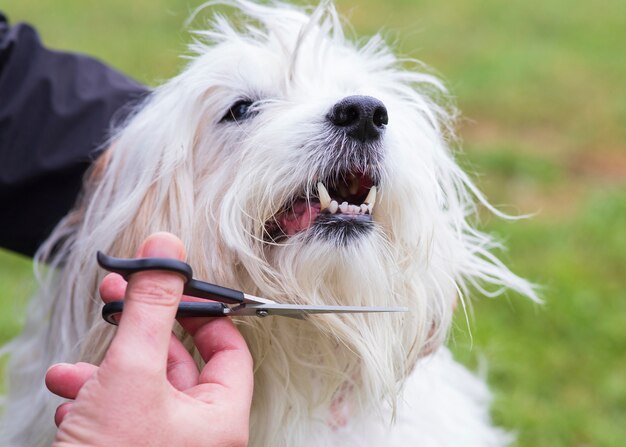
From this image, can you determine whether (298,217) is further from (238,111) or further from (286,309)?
(238,111)

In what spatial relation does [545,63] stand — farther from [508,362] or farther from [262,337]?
[262,337]

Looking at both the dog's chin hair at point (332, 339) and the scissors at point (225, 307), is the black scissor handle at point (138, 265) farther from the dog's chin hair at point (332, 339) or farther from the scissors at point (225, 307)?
the dog's chin hair at point (332, 339)

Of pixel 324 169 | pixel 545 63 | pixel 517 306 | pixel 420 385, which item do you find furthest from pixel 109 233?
pixel 545 63

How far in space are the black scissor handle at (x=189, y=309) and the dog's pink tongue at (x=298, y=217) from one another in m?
0.24

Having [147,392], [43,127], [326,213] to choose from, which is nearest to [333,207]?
[326,213]

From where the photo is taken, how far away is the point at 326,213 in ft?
5.44

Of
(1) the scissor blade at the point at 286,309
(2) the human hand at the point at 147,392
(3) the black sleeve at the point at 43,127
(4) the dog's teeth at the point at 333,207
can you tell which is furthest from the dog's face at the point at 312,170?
(3) the black sleeve at the point at 43,127

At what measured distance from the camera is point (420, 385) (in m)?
2.17

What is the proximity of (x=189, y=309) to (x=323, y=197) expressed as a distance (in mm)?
350

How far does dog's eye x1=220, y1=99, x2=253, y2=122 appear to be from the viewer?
1898 mm

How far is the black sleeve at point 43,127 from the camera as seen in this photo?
235 cm

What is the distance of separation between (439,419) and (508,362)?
1.24 meters

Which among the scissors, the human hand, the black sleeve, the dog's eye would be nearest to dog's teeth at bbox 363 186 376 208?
the scissors

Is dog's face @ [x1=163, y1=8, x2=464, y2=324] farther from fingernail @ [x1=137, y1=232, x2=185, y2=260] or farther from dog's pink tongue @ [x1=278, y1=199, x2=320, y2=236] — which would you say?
fingernail @ [x1=137, y1=232, x2=185, y2=260]
